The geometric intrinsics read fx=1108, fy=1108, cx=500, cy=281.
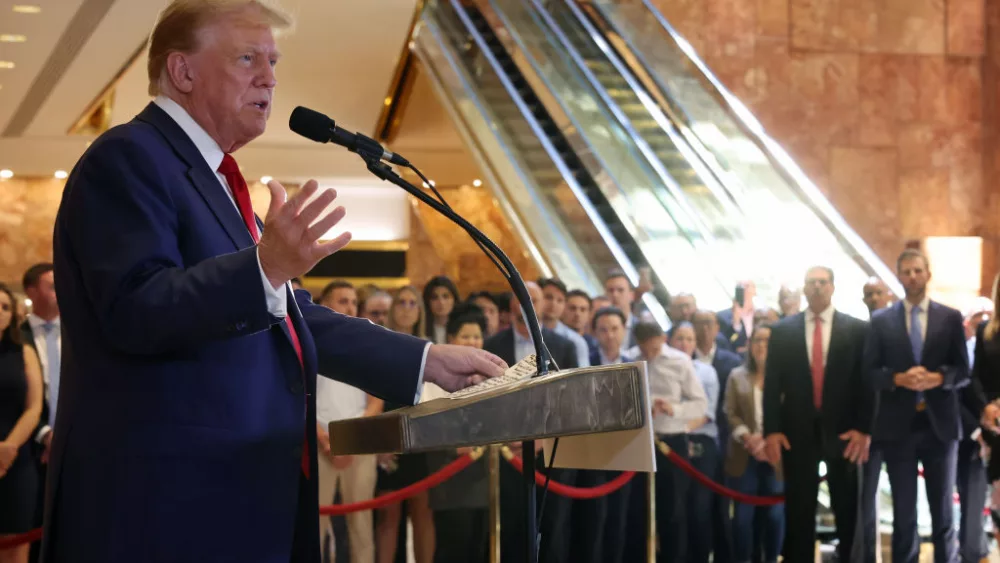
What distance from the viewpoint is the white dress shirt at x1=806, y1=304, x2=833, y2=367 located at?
6518mm

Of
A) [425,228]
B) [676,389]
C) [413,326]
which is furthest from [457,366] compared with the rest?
[425,228]

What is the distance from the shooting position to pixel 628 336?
779cm

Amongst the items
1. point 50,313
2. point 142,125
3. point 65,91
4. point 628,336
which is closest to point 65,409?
point 142,125

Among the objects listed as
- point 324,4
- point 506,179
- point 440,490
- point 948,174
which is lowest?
point 440,490

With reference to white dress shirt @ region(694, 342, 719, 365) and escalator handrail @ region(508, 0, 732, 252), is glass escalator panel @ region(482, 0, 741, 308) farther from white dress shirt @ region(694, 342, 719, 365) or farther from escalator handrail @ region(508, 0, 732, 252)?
white dress shirt @ region(694, 342, 719, 365)

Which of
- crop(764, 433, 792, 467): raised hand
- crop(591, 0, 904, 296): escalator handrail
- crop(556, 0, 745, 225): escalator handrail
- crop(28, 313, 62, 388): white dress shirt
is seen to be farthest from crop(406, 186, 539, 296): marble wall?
crop(28, 313, 62, 388): white dress shirt

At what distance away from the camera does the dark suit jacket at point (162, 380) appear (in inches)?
66.9

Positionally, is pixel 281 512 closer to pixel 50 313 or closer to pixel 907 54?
pixel 50 313

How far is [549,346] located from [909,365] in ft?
7.11

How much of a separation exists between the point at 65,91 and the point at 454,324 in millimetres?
8265

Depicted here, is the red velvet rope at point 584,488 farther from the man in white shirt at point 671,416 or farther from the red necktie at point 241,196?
the red necktie at point 241,196

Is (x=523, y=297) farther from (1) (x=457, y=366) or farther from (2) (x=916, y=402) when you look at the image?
(2) (x=916, y=402)

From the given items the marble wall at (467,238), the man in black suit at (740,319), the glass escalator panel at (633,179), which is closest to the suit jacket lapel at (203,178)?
the man in black suit at (740,319)

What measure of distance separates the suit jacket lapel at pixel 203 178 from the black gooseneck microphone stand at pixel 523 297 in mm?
252
